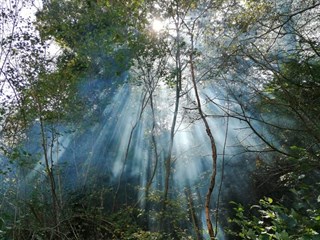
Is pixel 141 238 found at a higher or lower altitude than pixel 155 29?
lower

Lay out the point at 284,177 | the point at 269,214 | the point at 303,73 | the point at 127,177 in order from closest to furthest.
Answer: the point at 269,214
the point at 303,73
the point at 284,177
the point at 127,177

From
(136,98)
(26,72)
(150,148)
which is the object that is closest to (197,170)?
(150,148)

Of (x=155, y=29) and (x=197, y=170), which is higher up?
(x=155, y=29)

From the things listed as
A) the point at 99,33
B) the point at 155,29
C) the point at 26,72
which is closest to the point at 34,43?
the point at 26,72

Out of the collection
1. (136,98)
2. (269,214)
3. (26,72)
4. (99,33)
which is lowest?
(269,214)

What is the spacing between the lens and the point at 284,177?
13.4 ft

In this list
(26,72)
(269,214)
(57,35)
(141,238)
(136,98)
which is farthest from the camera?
(136,98)

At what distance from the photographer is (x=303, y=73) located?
3.30 meters

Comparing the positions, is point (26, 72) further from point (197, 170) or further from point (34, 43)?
point (197, 170)

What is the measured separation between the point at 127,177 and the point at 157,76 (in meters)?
3.74

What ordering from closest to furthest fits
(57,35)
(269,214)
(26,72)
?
(269,214) → (26,72) → (57,35)

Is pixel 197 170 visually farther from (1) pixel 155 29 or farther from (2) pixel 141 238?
(2) pixel 141 238

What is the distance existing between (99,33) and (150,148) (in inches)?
177

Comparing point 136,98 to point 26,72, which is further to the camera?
point 136,98
